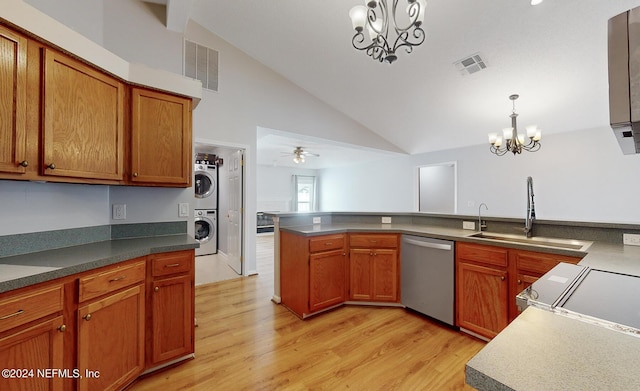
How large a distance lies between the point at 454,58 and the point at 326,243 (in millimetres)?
2823

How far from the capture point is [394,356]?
1.99 m

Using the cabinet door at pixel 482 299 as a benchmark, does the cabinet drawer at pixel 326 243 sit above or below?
above

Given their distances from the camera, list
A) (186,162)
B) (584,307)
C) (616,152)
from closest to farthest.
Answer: (584,307) < (186,162) < (616,152)

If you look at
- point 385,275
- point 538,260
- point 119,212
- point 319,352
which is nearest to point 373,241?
point 385,275

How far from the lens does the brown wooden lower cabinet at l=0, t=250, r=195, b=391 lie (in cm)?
113

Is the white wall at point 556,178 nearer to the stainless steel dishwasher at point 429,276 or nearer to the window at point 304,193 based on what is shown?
the stainless steel dishwasher at point 429,276

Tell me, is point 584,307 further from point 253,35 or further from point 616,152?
point 616,152

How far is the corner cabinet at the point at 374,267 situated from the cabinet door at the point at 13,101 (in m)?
2.51

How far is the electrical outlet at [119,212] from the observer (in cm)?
216

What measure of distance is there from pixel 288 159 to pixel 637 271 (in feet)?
23.8

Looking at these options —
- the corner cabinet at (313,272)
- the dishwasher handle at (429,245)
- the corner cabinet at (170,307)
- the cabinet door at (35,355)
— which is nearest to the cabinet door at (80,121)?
the corner cabinet at (170,307)

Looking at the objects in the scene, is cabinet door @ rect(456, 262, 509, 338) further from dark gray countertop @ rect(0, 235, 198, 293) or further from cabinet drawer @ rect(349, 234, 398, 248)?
dark gray countertop @ rect(0, 235, 198, 293)

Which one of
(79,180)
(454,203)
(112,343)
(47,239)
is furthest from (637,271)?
(454,203)

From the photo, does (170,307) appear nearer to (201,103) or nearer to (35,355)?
(35,355)
